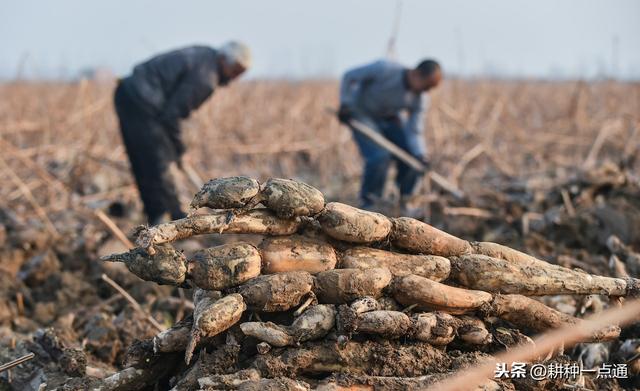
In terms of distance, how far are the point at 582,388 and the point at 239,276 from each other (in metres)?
1.18

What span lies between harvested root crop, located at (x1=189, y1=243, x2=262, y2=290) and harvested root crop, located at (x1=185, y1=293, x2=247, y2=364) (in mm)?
60

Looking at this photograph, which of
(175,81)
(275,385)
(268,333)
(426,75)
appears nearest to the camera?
(275,385)

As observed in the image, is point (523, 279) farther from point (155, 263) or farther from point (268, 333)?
point (155, 263)

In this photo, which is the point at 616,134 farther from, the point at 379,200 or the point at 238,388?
the point at 238,388

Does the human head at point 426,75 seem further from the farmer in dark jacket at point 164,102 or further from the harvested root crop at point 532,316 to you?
the harvested root crop at point 532,316

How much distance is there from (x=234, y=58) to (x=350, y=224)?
303 cm

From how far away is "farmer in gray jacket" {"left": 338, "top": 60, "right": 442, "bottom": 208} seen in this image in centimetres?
593

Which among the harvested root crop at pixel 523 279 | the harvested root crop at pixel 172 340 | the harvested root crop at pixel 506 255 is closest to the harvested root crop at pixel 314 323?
the harvested root crop at pixel 172 340

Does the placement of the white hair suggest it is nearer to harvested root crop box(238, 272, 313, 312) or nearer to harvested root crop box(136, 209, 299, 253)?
harvested root crop box(136, 209, 299, 253)

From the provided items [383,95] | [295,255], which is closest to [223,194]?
[295,255]

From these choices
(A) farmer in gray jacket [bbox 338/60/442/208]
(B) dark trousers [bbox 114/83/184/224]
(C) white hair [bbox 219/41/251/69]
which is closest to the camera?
(C) white hair [bbox 219/41/251/69]

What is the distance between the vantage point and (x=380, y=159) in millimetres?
6109

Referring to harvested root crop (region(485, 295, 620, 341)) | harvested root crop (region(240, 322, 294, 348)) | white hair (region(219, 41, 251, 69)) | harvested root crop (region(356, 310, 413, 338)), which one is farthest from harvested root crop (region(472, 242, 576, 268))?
white hair (region(219, 41, 251, 69))

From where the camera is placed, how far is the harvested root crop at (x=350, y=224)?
2260 mm
